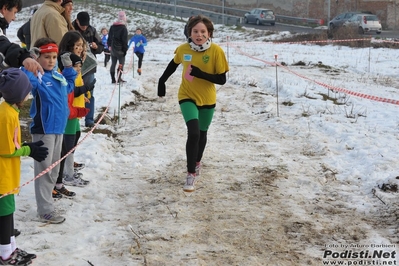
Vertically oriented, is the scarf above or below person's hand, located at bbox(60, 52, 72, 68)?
above

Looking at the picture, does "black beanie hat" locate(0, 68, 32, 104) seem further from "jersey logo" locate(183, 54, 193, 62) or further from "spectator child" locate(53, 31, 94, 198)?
"jersey logo" locate(183, 54, 193, 62)

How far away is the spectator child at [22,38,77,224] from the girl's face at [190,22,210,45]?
1.78m

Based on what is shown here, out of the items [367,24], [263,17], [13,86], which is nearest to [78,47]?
[13,86]

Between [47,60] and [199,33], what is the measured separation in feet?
6.45

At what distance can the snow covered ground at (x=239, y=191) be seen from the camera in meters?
4.34

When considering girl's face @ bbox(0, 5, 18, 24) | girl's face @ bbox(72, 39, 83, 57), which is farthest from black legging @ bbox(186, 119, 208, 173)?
girl's face @ bbox(0, 5, 18, 24)

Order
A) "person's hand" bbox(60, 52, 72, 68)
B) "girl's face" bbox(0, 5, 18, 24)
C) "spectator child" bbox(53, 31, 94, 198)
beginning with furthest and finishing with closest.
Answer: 1. "spectator child" bbox(53, 31, 94, 198)
2. "person's hand" bbox(60, 52, 72, 68)
3. "girl's face" bbox(0, 5, 18, 24)

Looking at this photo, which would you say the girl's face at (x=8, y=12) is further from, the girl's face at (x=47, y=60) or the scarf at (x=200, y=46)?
the scarf at (x=200, y=46)

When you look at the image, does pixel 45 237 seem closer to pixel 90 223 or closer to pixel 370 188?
pixel 90 223

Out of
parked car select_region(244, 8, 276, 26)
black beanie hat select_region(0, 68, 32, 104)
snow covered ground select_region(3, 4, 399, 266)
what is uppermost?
parked car select_region(244, 8, 276, 26)

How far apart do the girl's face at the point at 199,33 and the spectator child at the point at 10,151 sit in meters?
2.53

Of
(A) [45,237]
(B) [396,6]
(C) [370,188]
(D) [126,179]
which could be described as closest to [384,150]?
(C) [370,188]

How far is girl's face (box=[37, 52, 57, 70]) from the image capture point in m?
4.76

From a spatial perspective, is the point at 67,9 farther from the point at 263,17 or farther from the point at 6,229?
the point at 263,17
